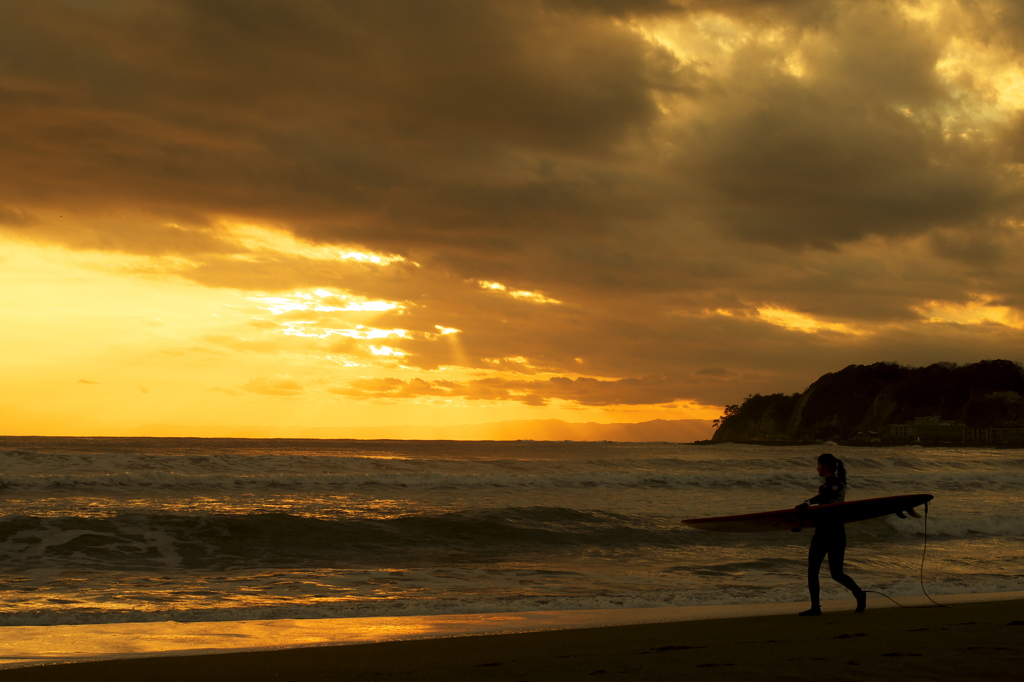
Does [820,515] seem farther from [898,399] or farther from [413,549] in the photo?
[898,399]

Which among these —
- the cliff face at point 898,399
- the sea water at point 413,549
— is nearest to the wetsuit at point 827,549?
the sea water at point 413,549

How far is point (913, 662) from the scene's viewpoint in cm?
612

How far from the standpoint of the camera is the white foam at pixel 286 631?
7.05 meters

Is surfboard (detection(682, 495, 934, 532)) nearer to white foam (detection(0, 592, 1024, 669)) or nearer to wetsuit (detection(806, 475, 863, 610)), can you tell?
wetsuit (detection(806, 475, 863, 610))

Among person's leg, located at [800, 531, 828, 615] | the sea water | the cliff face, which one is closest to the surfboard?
person's leg, located at [800, 531, 828, 615]

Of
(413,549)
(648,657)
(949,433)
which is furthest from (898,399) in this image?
(648,657)

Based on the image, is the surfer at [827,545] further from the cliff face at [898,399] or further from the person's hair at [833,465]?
the cliff face at [898,399]

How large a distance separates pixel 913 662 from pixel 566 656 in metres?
2.86

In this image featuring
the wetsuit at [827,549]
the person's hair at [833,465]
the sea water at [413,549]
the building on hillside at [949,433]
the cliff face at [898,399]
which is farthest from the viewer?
the cliff face at [898,399]

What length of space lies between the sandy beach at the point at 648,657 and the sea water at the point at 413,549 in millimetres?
2171

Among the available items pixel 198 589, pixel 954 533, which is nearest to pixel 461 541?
pixel 198 589

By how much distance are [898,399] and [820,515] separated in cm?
16731

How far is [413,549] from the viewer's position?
14.8m

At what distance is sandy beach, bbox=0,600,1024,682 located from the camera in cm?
584
